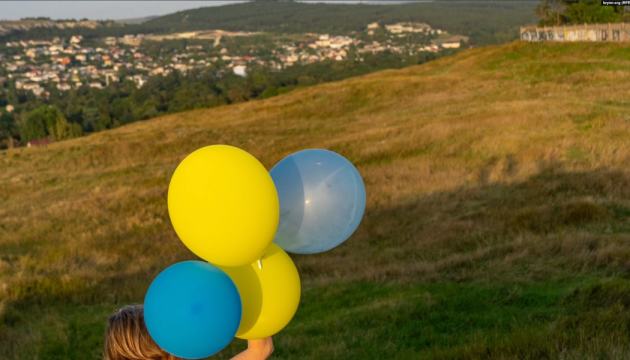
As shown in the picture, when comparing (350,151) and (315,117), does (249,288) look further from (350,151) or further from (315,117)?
(315,117)

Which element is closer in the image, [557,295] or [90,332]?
[557,295]

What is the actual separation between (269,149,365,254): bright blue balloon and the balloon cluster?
0.87 ft

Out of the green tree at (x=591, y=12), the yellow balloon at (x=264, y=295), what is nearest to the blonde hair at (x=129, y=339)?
the yellow balloon at (x=264, y=295)

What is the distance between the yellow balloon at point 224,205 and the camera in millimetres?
2350

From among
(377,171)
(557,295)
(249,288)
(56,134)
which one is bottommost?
(56,134)

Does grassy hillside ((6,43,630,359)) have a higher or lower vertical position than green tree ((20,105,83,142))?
higher

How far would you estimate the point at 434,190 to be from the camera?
11016 mm

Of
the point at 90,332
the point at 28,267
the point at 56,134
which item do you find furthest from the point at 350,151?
the point at 56,134

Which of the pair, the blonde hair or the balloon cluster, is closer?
the balloon cluster

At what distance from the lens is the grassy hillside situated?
4.62 m

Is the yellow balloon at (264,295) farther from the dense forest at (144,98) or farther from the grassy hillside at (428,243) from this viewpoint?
the dense forest at (144,98)

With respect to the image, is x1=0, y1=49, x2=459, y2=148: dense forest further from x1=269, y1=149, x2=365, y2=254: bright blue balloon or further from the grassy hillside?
x1=269, y1=149, x2=365, y2=254: bright blue balloon

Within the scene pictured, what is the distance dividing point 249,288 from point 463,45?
173m

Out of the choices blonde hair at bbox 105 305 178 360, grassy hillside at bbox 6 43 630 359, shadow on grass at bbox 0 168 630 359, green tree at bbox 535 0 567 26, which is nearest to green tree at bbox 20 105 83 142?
grassy hillside at bbox 6 43 630 359
